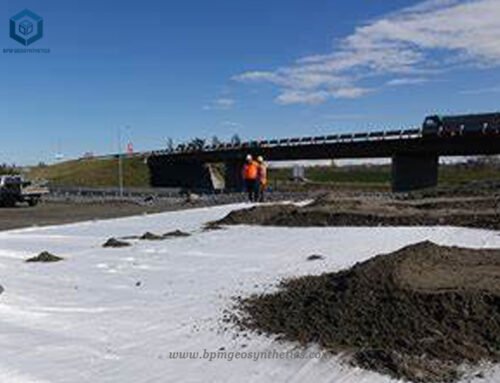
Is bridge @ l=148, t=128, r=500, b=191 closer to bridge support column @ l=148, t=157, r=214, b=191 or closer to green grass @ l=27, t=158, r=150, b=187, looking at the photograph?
bridge support column @ l=148, t=157, r=214, b=191

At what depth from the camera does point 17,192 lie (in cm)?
4116

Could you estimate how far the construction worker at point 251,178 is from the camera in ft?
98.0

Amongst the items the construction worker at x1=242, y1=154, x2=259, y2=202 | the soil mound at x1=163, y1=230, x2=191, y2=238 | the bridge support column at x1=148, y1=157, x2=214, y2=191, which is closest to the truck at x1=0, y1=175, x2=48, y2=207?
the construction worker at x1=242, y1=154, x2=259, y2=202

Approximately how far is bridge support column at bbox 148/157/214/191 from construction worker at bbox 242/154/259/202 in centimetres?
4890

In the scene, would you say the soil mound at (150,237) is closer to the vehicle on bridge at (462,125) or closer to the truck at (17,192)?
the truck at (17,192)

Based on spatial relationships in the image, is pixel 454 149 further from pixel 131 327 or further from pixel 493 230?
pixel 131 327

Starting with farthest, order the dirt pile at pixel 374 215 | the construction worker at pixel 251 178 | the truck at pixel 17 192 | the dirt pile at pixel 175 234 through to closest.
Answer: the truck at pixel 17 192, the construction worker at pixel 251 178, the dirt pile at pixel 374 215, the dirt pile at pixel 175 234

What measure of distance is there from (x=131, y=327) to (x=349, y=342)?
2683 millimetres

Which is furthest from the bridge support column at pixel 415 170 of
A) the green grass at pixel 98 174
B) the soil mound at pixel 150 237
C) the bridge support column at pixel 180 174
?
the soil mound at pixel 150 237

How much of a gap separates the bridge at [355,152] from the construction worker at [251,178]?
26.3m

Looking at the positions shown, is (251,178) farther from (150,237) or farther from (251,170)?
(150,237)

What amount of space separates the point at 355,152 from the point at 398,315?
55.6 meters

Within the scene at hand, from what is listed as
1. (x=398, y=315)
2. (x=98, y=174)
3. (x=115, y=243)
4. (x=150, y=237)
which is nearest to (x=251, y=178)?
(x=150, y=237)

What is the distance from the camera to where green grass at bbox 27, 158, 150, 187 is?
293ft
